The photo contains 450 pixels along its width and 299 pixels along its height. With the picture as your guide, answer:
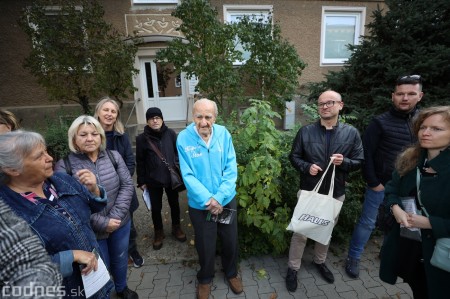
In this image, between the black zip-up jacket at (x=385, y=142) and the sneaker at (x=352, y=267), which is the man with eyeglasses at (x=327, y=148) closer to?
the black zip-up jacket at (x=385, y=142)

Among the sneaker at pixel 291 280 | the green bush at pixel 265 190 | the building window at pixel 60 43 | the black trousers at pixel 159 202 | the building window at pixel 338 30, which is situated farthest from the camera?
the building window at pixel 338 30

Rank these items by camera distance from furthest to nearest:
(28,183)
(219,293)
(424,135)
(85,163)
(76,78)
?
(76,78), (219,293), (85,163), (424,135), (28,183)

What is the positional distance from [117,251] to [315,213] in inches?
74.5

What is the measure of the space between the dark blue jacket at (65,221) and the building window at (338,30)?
10724mm

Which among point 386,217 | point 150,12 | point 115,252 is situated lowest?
point 115,252

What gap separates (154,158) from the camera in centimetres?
314

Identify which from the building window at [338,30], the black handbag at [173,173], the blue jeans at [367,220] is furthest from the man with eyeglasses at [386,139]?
the building window at [338,30]

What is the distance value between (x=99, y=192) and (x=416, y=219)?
2.27 meters

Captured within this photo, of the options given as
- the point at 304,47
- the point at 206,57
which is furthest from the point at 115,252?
the point at 304,47

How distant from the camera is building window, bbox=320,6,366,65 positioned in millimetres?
9984

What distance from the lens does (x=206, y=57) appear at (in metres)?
6.54

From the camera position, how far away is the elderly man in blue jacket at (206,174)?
2301 millimetres

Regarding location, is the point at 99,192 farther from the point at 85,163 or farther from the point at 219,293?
the point at 219,293

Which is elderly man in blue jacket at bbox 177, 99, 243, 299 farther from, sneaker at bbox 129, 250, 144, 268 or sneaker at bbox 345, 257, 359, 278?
sneaker at bbox 345, 257, 359, 278
